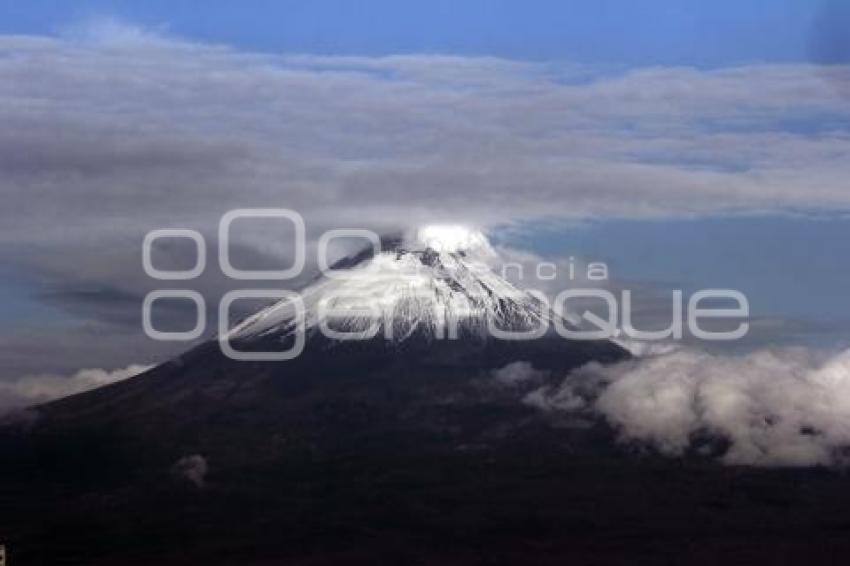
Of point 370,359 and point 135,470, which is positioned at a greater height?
point 370,359

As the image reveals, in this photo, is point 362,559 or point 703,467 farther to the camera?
point 703,467

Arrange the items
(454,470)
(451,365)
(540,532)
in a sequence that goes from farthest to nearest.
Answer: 1. (451,365)
2. (454,470)
3. (540,532)

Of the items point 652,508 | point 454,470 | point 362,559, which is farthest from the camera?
point 454,470

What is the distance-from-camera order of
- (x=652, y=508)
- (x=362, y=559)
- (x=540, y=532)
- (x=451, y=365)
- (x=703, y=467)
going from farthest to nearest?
(x=451, y=365), (x=703, y=467), (x=652, y=508), (x=540, y=532), (x=362, y=559)

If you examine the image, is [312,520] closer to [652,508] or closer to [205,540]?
[205,540]

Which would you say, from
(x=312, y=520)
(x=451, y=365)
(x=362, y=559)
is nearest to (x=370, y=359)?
(x=451, y=365)

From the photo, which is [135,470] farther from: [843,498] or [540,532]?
[843,498]

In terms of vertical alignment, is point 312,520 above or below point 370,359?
below

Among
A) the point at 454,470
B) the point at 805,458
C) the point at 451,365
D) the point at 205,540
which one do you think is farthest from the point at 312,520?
the point at 805,458

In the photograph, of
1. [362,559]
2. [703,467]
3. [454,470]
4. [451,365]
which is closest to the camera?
[362,559]
